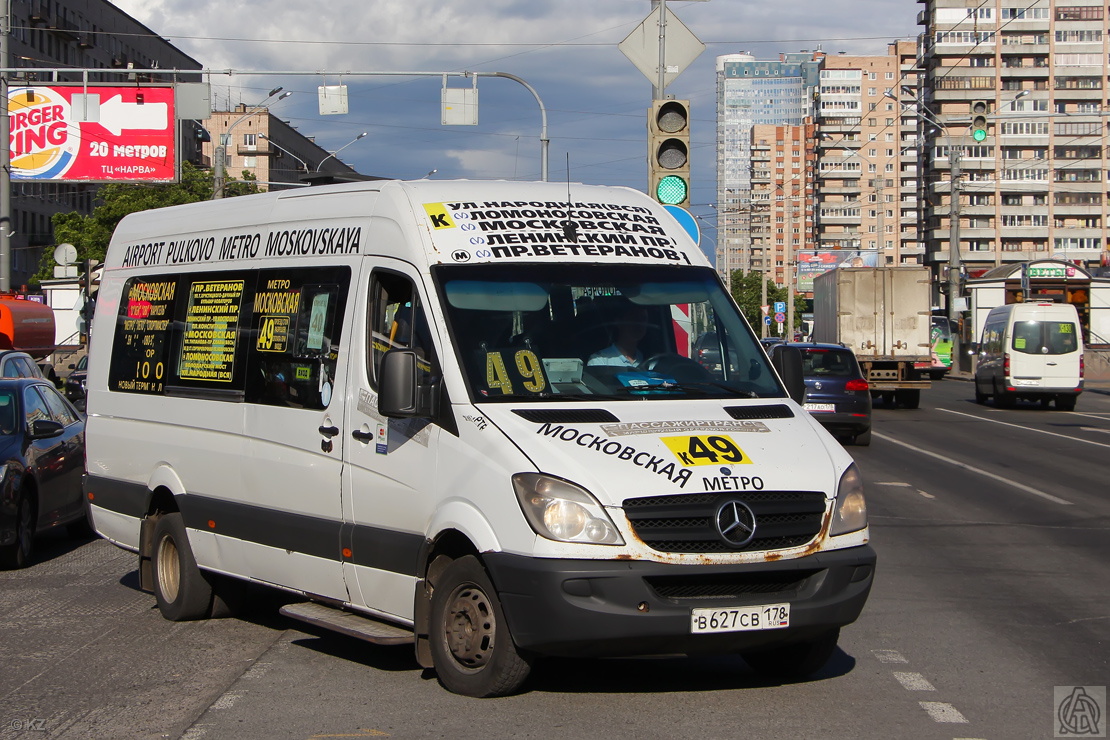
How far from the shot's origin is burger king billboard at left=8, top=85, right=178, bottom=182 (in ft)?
122

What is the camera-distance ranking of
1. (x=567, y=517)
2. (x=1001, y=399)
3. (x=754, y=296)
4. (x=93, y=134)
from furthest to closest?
(x=754, y=296)
(x=93, y=134)
(x=1001, y=399)
(x=567, y=517)

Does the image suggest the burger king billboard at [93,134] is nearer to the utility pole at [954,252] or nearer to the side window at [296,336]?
the utility pole at [954,252]

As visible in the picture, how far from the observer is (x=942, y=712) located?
6.00 metres

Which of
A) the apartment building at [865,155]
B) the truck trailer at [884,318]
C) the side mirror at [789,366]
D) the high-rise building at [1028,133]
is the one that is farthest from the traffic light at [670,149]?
the apartment building at [865,155]

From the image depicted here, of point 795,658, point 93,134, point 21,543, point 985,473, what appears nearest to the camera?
point 795,658

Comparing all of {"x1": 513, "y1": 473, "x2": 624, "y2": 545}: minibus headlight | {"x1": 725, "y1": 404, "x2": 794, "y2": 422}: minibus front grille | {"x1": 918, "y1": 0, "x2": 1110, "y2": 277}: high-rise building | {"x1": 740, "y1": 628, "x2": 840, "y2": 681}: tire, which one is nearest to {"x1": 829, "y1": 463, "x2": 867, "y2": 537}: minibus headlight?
{"x1": 725, "y1": 404, "x2": 794, "y2": 422}: minibus front grille

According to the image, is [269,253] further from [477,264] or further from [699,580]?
[699,580]

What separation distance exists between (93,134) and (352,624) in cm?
3398

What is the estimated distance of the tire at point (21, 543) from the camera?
34.9 ft

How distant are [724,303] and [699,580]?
1.96 metres

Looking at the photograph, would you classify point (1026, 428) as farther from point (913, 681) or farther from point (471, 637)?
point (471, 637)

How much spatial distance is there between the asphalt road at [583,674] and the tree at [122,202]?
5342 centimetres

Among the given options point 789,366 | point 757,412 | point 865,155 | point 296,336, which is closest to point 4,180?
point 296,336

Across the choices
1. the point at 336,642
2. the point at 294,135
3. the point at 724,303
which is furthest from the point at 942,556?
the point at 294,135
